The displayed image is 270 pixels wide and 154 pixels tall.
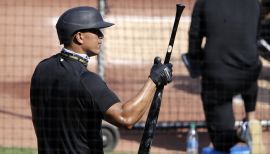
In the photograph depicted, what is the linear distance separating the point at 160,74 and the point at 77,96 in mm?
538

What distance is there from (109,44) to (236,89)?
19.7ft

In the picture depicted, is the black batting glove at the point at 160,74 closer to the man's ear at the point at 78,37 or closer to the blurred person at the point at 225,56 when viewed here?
the man's ear at the point at 78,37

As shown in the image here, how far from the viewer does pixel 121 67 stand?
12.1m

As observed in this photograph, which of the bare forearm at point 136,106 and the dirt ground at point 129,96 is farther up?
the bare forearm at point 136,106

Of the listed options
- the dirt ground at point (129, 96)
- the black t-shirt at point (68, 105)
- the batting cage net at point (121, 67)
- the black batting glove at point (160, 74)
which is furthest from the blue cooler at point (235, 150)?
the black t-shirt at point (68, 105)

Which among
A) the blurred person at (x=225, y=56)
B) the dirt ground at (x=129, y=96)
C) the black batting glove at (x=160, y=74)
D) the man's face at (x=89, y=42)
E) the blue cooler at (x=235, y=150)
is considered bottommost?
the dirt ground at (x=129, y=96)

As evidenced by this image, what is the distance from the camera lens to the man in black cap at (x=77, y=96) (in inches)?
189

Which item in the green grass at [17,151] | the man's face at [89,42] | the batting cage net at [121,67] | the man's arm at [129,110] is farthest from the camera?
the batting cage net at [121,67]

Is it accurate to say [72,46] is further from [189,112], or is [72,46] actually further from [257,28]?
[189,112]

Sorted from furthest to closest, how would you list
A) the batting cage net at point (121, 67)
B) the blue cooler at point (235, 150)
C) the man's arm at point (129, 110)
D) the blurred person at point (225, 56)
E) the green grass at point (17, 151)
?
the batting cage net at point (121, 67) < the green grass at point (17, 151) < the blue cooler at point (235, 150) < the blurred person at point (225, 56) < the man's arm at point (129, 110)

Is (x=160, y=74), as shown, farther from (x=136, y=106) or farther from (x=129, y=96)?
(x=129, y=96)

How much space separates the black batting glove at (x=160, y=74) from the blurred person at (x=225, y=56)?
84.9 inches

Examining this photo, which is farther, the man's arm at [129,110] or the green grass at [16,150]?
the green grass at [16,150]

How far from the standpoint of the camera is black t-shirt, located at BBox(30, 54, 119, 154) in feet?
15.8
